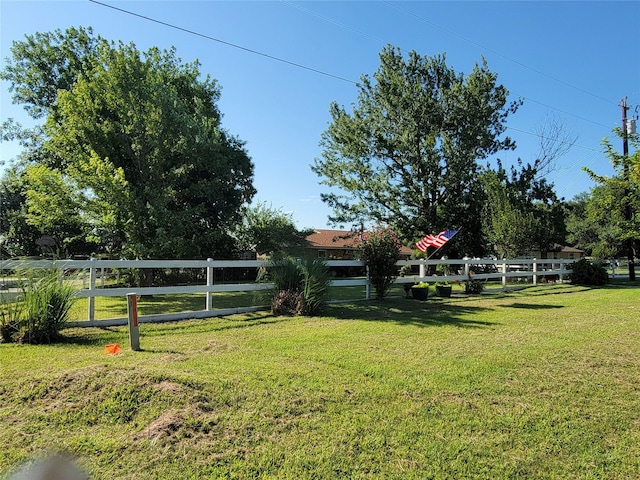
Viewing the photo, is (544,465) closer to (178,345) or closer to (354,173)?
(178,345)

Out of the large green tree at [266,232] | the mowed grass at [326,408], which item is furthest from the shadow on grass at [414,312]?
the large green tree at [266,232]

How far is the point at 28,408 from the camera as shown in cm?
352

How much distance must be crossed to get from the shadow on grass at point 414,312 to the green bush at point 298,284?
596 mm

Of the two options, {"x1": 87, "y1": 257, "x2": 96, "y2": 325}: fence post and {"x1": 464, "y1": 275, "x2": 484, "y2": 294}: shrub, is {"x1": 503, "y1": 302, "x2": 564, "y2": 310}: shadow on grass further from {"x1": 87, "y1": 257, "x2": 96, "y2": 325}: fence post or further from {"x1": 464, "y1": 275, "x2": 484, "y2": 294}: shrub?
{"x1": 87, "y1": 257, "x2": 96, "y2": 325}: fence post

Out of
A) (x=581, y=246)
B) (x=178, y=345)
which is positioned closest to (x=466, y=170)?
(x=178, y=345)

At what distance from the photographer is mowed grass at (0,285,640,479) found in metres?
2.94

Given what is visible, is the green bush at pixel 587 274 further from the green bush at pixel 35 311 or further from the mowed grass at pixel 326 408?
the green bush at pixel 35 311

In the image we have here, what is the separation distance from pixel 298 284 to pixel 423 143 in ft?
57.8

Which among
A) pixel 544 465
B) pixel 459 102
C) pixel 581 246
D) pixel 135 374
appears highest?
pixel 459 102

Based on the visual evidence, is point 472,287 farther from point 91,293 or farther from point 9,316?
point 9,316

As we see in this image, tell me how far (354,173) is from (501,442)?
23878 mm

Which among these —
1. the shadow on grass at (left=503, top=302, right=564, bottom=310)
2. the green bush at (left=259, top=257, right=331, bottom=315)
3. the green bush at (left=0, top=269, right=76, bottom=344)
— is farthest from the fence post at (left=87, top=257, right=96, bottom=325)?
the shadow on grass at (left=503, top=302, right=564, bottom=310)

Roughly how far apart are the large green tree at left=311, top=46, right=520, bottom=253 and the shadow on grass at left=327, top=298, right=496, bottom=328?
44.5ft

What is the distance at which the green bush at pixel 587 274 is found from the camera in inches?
743
